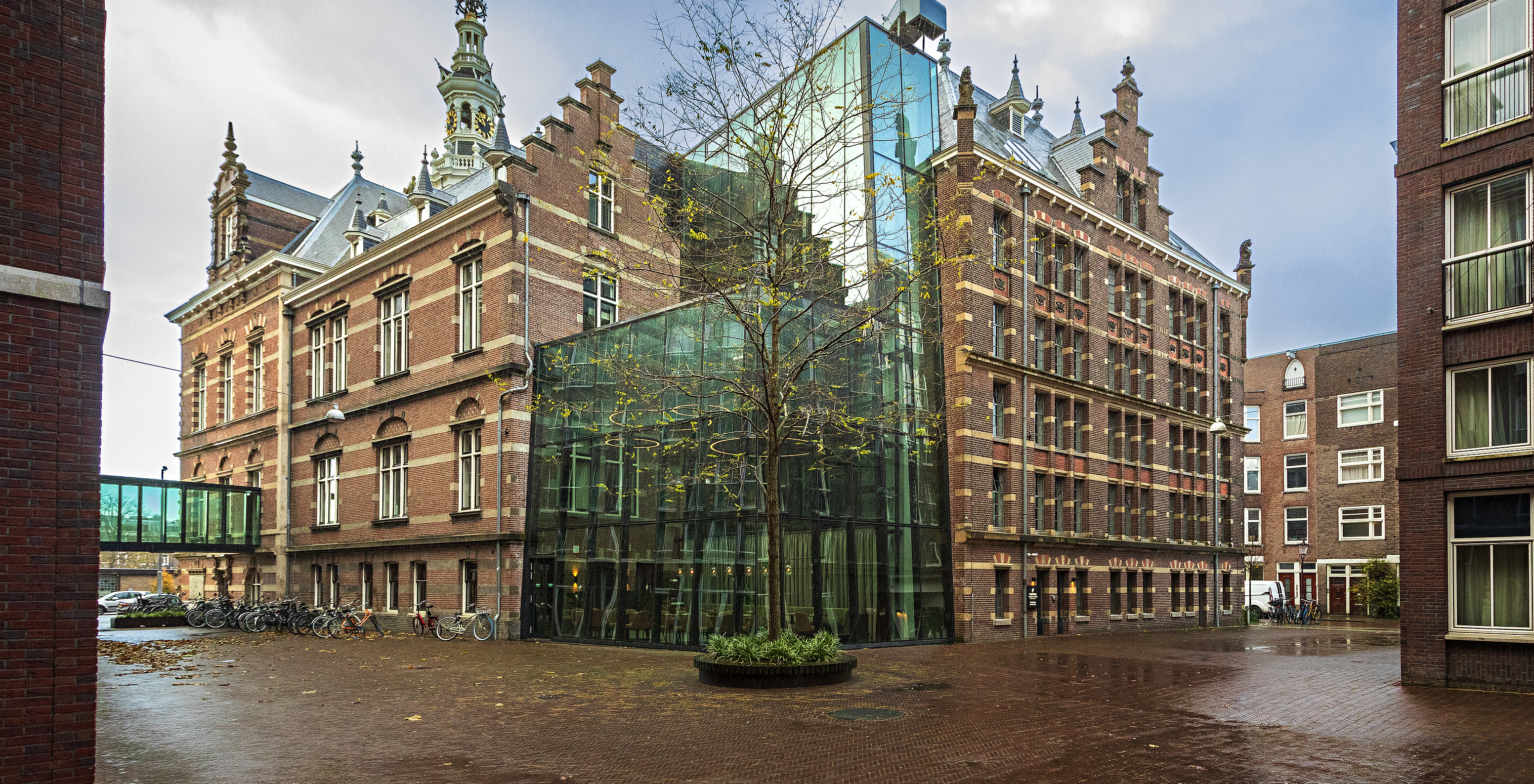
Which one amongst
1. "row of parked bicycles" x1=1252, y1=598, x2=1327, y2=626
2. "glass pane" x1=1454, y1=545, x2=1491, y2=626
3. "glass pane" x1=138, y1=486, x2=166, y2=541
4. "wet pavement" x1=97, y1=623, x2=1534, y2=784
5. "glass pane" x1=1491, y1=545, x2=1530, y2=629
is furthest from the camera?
"row of parked bicycles" x1=1252, y1=598, x2=1327, y2=626

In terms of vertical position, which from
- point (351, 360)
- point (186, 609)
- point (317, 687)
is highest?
point (351, 360)

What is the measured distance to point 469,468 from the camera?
93.6 ft

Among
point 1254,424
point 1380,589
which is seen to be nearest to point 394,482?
point 1380,589

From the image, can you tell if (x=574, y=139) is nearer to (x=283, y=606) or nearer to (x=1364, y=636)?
(x=283, y=606)

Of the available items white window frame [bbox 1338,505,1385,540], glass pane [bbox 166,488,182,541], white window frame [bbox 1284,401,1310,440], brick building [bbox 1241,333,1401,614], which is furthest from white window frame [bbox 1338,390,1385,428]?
glass pane [bbox 166,488,182,541]

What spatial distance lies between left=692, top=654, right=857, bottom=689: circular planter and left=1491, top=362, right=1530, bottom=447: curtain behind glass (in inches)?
459

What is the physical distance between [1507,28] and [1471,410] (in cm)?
653

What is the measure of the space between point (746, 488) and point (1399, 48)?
1536 centimetres

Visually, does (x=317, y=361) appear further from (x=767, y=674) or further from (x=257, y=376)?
(x=767, y=674)

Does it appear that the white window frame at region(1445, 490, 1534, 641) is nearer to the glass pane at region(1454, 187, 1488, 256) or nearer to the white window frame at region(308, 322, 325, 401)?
the glass pane at region(1454, 187, 1488, 256)

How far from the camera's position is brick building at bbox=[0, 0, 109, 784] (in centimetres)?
773

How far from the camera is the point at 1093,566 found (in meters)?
31.4

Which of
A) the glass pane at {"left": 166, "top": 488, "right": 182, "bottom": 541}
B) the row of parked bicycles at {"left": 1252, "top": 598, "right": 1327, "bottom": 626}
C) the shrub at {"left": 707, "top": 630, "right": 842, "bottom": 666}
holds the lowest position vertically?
the row of parked bicycles at {"left": 1252, "top": 598, "right": 1327, "bottom": 626}

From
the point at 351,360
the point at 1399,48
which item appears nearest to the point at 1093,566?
the point at 1399,48
